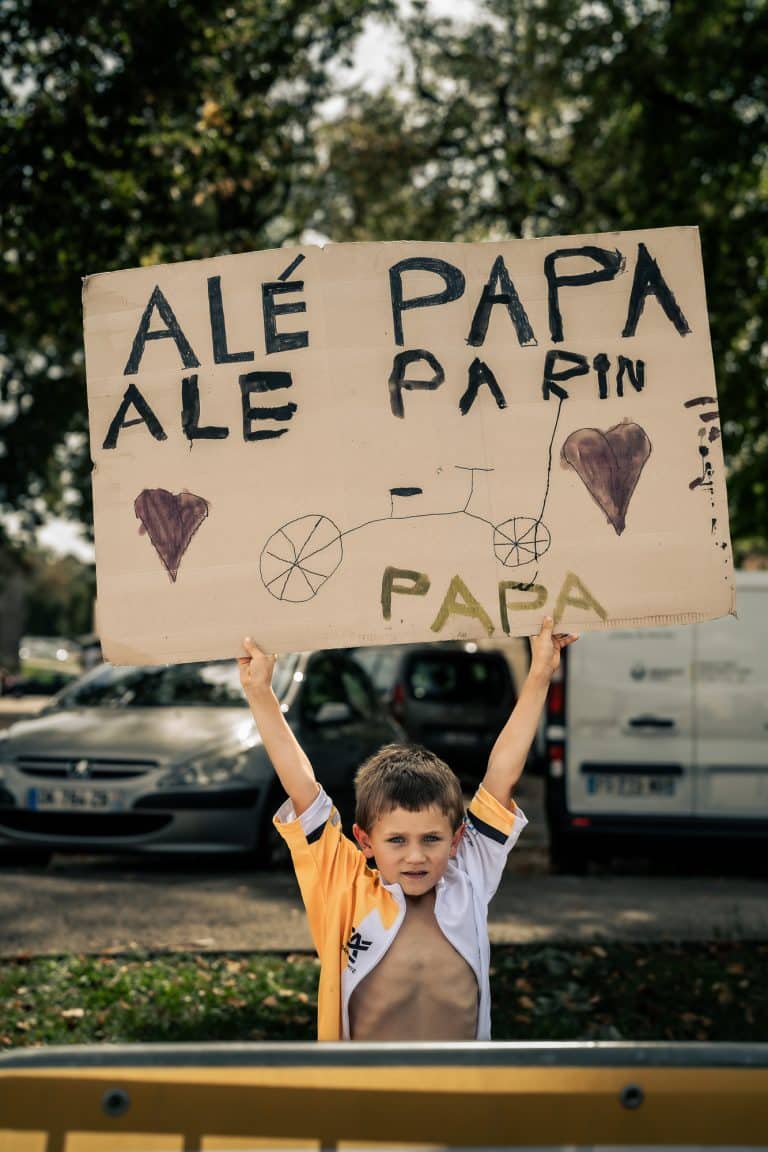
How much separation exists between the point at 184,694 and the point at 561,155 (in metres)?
15.8

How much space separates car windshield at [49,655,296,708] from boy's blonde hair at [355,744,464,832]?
7017mm

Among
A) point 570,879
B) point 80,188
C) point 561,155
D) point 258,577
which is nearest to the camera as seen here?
point 258,577

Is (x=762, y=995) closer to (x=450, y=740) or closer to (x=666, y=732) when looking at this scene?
(x=666, y=732)

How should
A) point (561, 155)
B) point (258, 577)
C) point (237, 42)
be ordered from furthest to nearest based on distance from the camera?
point (561, 155) → point (237, 42) → point (258, 577)

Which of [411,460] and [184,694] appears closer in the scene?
[411,460]

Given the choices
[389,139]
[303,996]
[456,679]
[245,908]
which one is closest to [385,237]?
[389,139]

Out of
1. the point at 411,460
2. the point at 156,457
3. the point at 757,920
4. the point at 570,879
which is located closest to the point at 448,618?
the point at 411,460

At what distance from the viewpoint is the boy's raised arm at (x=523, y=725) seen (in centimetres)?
318

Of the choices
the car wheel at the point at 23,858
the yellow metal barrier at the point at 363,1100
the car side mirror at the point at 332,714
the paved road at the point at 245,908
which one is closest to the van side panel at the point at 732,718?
the paved road at the point at 245,908

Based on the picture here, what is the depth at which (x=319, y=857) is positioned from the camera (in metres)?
3.04

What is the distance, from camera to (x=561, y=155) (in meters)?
23.6

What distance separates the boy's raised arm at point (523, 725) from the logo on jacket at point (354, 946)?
43cm

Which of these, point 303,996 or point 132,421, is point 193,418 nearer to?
point 132,421

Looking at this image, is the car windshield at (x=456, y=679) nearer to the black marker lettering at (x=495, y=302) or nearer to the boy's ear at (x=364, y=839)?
the black marker lettering at (x=495, y=302)
